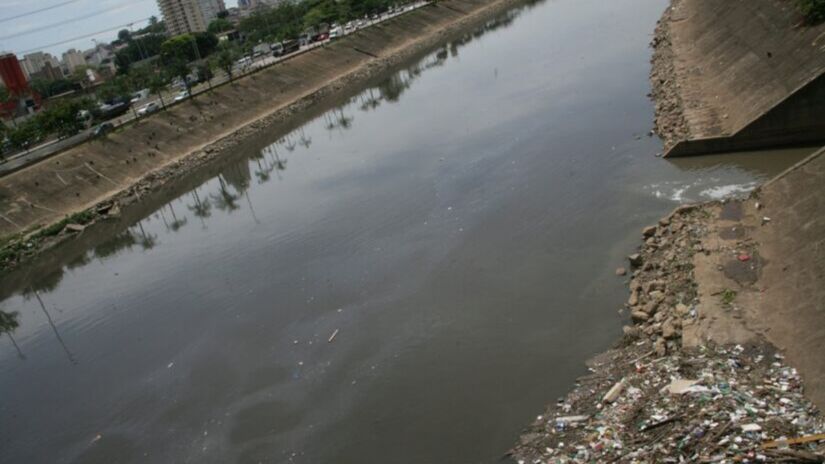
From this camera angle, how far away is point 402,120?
3672 centimetres

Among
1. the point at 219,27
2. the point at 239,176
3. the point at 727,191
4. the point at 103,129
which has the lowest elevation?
the point at 727,191

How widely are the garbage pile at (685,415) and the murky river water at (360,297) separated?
3.24 feet

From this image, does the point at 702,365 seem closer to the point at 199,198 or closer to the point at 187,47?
the point at 199,198

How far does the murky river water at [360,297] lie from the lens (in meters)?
12.6

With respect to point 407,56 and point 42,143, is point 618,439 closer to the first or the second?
point 42,143

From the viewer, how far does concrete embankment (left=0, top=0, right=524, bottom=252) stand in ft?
106

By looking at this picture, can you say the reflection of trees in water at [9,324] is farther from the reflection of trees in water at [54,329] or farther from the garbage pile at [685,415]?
the garbage pile at [685,415]

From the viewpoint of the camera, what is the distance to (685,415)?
28.7 ft

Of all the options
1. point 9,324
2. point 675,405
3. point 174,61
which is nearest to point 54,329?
point 9,324

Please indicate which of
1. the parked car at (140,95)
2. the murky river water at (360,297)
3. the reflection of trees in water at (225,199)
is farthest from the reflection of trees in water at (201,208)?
the parked car at (140,95)

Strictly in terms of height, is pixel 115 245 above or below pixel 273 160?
below

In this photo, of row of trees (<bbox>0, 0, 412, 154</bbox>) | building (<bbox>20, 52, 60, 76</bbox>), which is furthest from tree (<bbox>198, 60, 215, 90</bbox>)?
building (<bbox>20, 52, 60, 76</bbox>)

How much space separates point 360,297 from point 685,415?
32.5 ft

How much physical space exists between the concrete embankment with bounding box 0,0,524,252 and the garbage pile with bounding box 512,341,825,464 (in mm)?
27901
